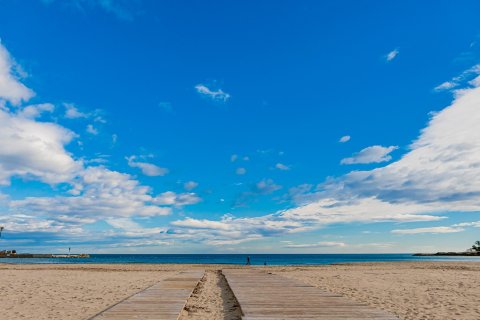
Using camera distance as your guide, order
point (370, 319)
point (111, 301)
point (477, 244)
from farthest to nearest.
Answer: point (477, 244)
point (111, 301)
point (370, 319)

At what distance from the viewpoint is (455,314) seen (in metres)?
10.8

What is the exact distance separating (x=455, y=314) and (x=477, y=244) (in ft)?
586

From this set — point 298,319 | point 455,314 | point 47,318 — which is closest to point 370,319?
point 298,319

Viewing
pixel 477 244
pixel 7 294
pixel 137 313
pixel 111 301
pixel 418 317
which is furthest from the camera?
pixel 477 244

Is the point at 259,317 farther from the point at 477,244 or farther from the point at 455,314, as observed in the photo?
the point at 477,244

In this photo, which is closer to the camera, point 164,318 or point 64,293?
point 164,318

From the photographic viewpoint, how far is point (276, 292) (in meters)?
13.6

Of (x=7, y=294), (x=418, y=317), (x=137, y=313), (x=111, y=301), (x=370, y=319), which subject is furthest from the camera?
(x=7, y=294)

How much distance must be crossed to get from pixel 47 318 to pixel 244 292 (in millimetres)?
6790

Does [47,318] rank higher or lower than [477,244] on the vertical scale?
lower

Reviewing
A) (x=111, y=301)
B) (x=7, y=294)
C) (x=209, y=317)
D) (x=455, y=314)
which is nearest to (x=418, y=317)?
(x=455, y=314)

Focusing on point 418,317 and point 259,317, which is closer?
point 259,317

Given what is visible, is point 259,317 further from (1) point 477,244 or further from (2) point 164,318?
(1) point 477,244

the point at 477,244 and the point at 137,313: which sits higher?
the point at 477,244
